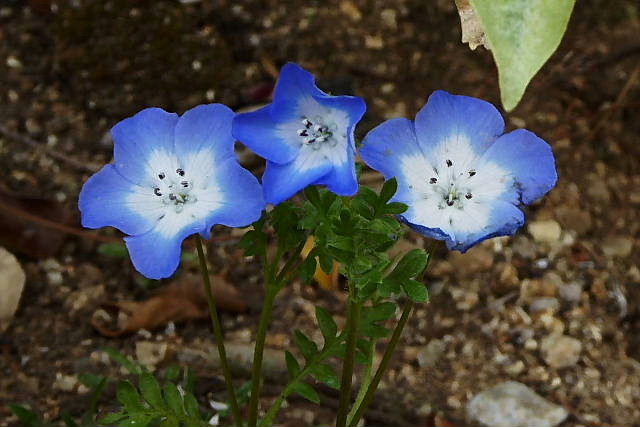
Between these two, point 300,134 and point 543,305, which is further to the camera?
point 543,305

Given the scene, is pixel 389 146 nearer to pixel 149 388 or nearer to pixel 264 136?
pixel 264 136

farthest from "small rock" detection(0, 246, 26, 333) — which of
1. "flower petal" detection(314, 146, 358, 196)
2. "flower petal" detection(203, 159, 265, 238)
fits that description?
"flower petal" detection(314, 146, 358, 196)

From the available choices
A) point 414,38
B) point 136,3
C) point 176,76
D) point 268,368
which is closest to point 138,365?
point 268,368

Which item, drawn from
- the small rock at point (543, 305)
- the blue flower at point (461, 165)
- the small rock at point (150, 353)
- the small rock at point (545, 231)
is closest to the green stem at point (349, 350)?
the blue flower at point (461, 165)

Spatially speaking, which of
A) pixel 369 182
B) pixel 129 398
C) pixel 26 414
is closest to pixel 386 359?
pixel 129 398

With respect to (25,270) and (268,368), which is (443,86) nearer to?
(268,368)

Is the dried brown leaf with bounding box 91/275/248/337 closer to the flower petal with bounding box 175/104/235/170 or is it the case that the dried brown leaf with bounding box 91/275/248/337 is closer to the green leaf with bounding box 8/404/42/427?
the green leaf with bounding box 8/404/42/427

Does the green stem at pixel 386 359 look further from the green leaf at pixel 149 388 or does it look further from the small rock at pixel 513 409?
the small rock at pixel 513 409
